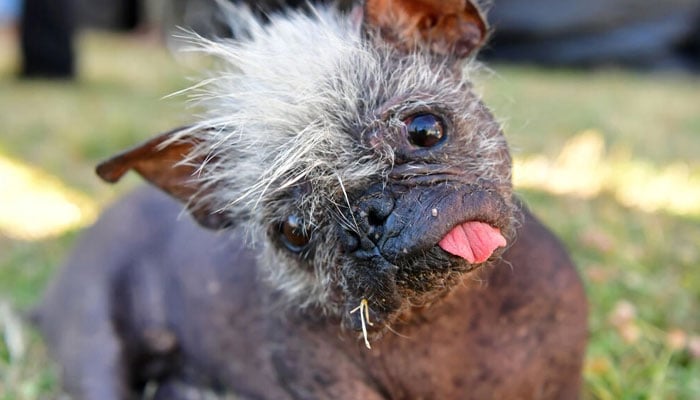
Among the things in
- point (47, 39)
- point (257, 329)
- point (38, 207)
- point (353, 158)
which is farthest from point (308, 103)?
point (47, 39)

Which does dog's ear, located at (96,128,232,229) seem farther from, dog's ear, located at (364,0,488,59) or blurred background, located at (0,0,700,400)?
dog's ear, located at (364,0,488,59)

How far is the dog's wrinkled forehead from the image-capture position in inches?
56.9

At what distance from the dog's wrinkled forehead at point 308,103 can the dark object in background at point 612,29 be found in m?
6.02

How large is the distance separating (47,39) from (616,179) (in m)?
4.91

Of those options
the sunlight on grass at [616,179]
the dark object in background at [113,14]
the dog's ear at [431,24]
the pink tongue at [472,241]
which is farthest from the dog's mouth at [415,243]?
the dark object in background at [113,14]

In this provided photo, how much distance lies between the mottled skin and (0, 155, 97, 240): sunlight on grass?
897 mm

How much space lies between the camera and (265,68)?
1618 millimetres

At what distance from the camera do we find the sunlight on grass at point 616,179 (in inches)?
133

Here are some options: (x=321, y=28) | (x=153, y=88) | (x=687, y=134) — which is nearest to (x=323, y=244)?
(x=321, y=28)

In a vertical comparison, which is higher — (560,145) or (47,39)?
(560,145)

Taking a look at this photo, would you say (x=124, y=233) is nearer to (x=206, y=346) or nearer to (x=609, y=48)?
(x=206, y=346)

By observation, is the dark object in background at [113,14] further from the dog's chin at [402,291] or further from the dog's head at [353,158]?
the dog's chin at [402,291]

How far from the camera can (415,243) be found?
4.18 feet

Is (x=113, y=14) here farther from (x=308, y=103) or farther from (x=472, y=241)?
(x=472, y=241)
